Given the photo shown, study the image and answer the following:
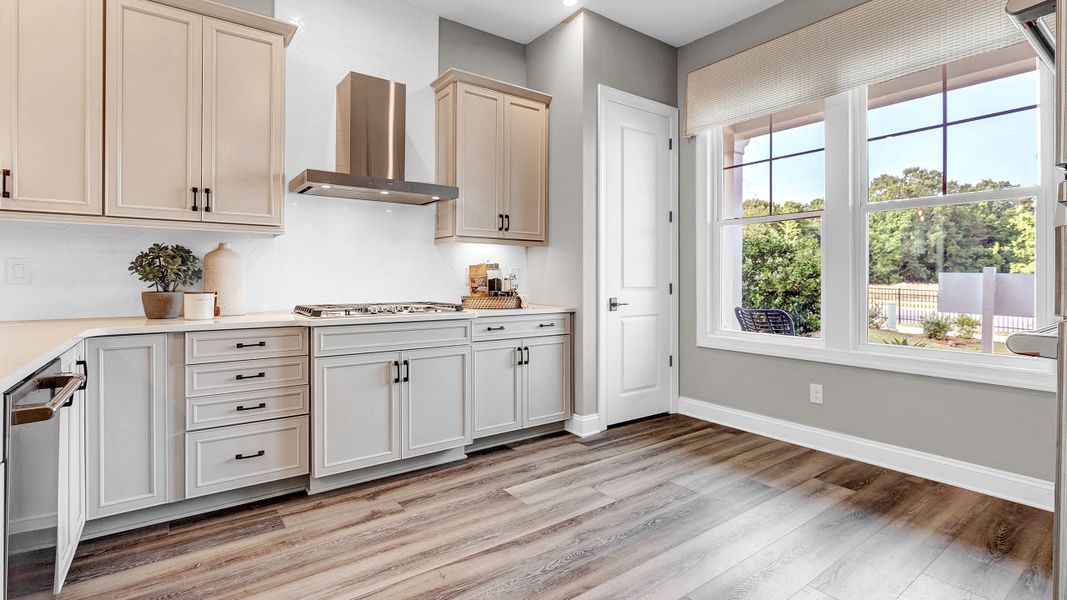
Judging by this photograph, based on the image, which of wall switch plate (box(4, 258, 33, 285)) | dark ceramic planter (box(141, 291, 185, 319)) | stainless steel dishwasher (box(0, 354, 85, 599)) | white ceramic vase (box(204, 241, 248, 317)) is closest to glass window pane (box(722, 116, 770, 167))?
white ceramic vase (box(204, 241, 248, 317))

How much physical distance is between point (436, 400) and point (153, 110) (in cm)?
202

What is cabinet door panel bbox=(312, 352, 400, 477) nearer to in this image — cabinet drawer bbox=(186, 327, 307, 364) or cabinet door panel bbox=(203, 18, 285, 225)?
cabinet drawer bbox=(186, 327, 307, 364)

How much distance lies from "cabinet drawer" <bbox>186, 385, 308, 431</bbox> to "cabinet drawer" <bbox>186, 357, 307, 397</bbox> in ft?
0.10

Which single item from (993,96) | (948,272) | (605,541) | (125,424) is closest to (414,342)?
(125,424)

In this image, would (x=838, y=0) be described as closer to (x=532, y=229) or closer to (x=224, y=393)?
(x=532, y=229)

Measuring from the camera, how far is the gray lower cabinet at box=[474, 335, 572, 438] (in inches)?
129

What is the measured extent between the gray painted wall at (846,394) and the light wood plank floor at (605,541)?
250mm

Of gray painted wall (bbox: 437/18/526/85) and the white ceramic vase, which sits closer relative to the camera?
the white ceramic vase

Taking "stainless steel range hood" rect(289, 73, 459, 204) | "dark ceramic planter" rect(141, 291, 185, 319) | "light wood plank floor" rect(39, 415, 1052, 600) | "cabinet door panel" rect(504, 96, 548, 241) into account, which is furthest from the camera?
"cabinet door panel" rect(504, 96, 548, 241)

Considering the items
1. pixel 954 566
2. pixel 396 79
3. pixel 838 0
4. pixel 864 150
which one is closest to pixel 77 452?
pixel 396 79

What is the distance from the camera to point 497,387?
10.9ft

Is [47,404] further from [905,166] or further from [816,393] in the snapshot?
[905,166]

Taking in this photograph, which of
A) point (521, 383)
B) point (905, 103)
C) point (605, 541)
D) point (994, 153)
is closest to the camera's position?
point (605, 541)

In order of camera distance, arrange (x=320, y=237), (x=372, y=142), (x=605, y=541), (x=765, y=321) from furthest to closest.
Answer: (x=765, y=321), (x=320, y=237), (x=372, y=142), (x=605, y=541)
